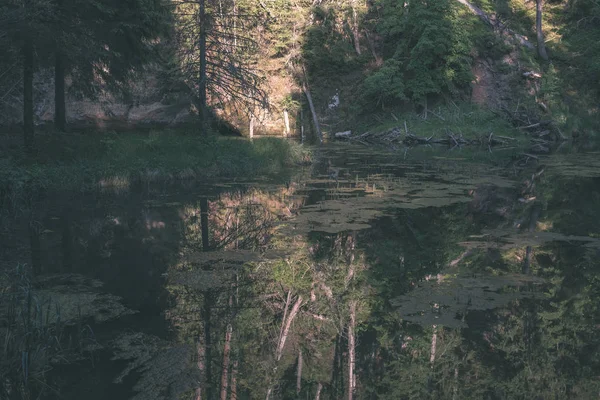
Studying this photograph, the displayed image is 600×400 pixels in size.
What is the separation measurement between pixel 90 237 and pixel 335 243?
4.62 meters

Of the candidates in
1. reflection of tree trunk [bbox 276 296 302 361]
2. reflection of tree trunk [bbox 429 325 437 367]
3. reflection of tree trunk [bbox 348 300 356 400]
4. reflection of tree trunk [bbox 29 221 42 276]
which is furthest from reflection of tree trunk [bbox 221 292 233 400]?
reflection of tree trunk [bbox 29 221 42 276]

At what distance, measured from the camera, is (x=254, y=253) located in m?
9.18

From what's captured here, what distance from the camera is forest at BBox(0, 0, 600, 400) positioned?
5320 mm

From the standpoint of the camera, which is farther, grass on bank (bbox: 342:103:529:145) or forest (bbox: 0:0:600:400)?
grass on bank (bbox: 342:103:529:145)

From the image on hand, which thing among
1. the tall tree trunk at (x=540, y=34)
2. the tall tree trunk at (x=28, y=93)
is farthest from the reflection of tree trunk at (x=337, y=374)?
the tall tree trunk at (x=540, y=34)

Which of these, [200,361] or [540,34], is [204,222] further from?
[540,34]

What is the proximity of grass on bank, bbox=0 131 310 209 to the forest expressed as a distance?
8cm

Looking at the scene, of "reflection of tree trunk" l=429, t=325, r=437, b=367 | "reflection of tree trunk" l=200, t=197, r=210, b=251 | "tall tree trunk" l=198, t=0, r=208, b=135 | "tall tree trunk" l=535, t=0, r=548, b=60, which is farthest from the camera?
"tall tree trunk" l=535, t=0, r=548, b=60

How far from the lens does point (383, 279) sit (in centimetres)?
794

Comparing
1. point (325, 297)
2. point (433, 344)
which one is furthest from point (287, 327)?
point (433, 344)

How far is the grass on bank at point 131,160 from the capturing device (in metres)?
15.6

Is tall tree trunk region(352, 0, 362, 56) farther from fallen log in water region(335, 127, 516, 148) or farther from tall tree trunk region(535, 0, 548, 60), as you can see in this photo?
tall tree trunk region(535, 0, 548, 60)

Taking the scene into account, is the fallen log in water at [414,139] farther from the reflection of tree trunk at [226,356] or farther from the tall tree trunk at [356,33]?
the reflection of tree trunk at [226,356]

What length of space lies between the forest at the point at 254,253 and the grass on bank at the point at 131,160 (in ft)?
0.26
